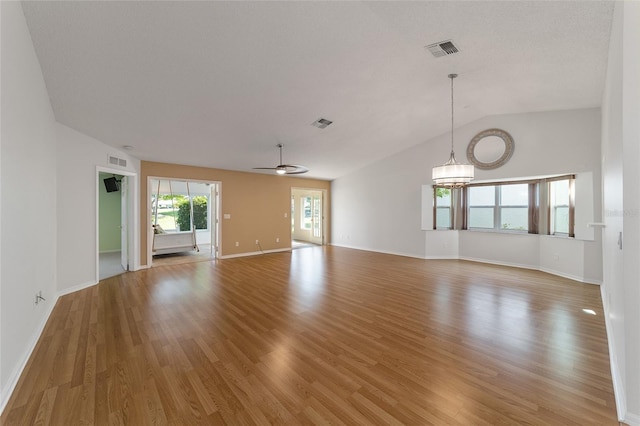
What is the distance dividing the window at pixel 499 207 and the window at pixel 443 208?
0.49 meters

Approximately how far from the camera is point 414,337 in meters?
2.69

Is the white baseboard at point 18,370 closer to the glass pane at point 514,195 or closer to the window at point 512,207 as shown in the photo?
the window at point 512,207

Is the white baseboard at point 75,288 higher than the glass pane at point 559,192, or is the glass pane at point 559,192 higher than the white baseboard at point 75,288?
the glass pane at point 559,192

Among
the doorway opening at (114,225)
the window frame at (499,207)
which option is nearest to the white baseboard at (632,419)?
the window frame at (499,207)

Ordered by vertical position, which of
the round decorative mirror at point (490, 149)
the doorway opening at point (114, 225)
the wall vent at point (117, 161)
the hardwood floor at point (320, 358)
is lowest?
the hardwood floor at point (320, 358)

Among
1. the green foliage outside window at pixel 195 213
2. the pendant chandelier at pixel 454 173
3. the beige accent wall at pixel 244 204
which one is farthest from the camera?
the green foliage outside window at pixel 195 213

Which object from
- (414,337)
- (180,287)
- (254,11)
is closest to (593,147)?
(414,337)

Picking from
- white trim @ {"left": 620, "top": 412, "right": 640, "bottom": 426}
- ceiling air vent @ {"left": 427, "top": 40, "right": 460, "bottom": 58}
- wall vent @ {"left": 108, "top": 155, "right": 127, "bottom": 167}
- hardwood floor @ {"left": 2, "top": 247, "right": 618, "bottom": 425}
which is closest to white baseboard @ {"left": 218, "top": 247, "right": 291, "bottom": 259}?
hardwood floor @ {"left": 2, "top": 247, "right": 618, "bottom": 425}

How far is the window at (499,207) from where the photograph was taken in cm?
614

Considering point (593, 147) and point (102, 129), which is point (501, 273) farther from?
point (102, 129)

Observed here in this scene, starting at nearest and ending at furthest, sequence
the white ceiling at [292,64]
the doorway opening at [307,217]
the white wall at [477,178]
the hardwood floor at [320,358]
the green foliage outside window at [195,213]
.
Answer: the hardwood floor at [320,358], the white ceiling at [292,64], the white wall at [477,178], the green foliage outside window at [195,213], the doorway opening at [307,217]

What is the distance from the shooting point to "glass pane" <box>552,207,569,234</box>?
208 inches

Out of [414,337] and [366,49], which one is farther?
[366,49]

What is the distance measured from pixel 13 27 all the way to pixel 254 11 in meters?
1.90
